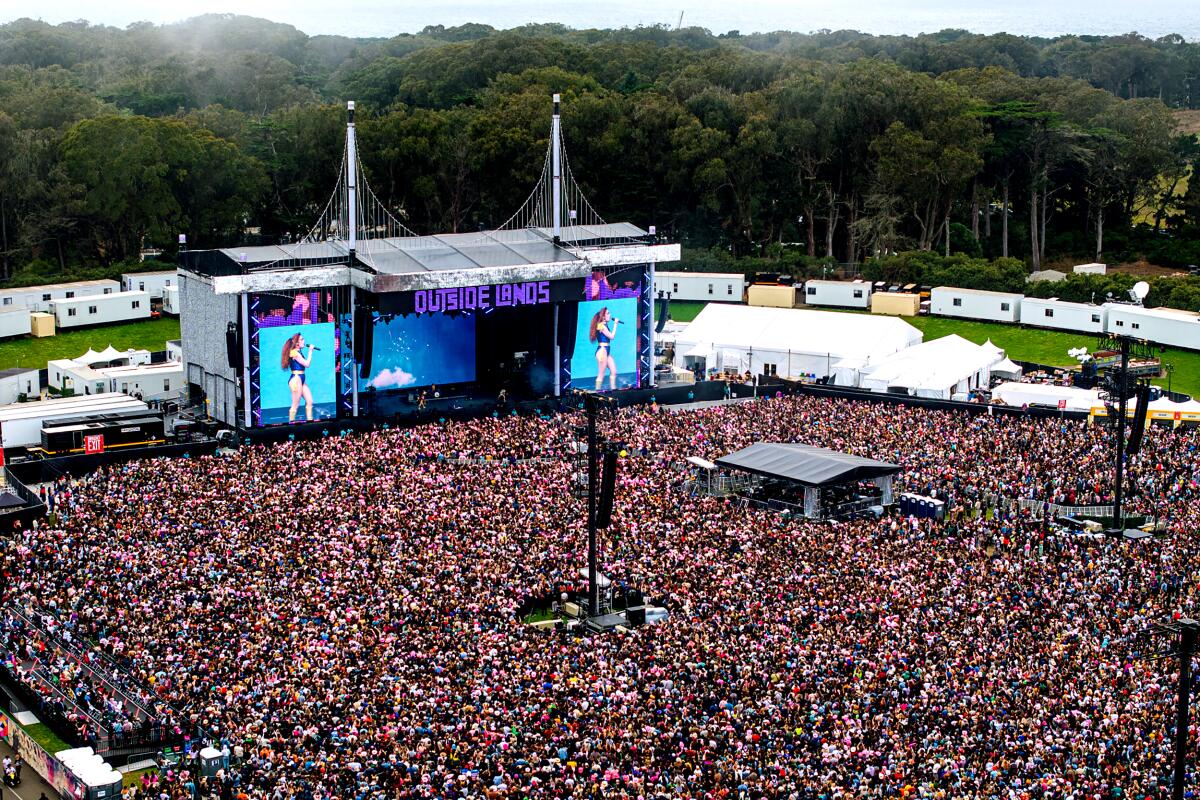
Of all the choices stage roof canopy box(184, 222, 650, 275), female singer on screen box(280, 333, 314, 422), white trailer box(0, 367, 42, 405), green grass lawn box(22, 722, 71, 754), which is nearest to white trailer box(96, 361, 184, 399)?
white trailer box(0, 367, 42, 405)

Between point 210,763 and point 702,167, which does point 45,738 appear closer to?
point 210,763

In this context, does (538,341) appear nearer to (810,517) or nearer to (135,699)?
(810,517)

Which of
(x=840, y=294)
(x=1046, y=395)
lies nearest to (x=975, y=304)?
(x=840, y=294)

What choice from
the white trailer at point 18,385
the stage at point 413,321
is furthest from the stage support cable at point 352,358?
the white trailer at point 18,385

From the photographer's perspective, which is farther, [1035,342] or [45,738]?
[1035,342]

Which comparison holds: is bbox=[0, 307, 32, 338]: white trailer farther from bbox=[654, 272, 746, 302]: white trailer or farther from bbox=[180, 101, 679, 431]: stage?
bbox=[654, 272, 746, 302]: white trailer

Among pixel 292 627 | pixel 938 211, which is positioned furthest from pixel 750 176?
pixel 292 627

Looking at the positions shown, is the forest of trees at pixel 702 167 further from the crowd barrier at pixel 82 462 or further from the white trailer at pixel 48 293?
the crowd barrier at pixel 82 462
